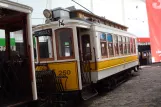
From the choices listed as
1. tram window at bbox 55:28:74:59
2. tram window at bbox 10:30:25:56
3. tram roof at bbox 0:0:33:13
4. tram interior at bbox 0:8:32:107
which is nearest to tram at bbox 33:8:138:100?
tram window at bbox 55:28:74:59

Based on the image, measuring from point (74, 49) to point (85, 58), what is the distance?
40.2 inches

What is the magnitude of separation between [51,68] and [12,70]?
10.6 ft

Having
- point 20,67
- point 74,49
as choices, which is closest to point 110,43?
point 74,49

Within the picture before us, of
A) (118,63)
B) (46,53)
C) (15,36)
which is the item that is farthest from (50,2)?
(15,36)

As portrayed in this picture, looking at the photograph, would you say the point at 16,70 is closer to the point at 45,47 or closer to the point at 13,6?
the point at 13,6

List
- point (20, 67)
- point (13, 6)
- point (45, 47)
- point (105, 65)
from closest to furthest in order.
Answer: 1. point (13, 6)
2. point (20, 67)
3. point (45, 47)
4. point (105, 65)

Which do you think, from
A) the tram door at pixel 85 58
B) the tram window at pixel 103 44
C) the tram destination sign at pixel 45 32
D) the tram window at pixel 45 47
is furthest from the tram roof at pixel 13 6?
the tram window at pixel 103 44

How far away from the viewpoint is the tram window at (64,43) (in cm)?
897

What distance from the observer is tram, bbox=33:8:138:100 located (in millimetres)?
8758

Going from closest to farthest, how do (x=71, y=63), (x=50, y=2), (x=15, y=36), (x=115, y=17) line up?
(x=15, y=36)
(x=71, y=63)
(x=50, y=2)
(x=115, y=17)

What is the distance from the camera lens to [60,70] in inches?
348

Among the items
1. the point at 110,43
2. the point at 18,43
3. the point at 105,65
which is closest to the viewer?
the point at 18,43

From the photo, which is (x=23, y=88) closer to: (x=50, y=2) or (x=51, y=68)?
(x=51, y=68)

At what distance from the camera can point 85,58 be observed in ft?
32.1
